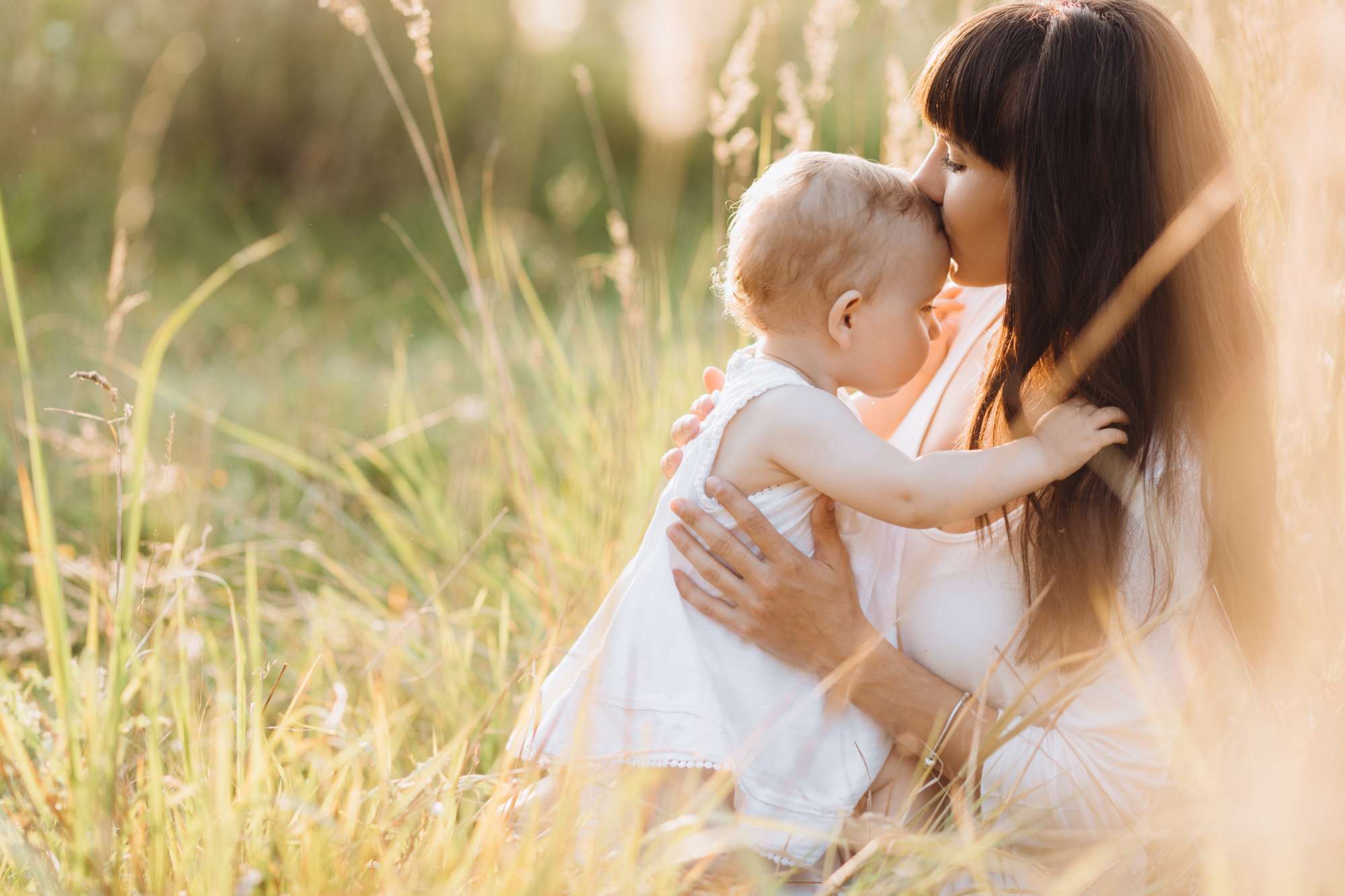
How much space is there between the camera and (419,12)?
171 centimetres

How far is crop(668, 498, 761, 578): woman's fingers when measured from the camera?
1.50 meters

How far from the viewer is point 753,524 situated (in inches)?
58.9

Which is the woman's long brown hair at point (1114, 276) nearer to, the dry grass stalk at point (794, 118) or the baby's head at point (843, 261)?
the baby's head at point (843, 261)

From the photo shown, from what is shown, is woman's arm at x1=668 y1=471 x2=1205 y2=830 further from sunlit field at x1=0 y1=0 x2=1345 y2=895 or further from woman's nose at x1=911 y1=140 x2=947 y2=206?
woman's nose at x1=911 y1=140 x2=947 y2=206

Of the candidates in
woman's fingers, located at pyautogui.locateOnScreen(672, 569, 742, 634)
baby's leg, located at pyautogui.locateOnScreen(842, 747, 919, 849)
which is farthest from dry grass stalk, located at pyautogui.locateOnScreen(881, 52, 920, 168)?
baby's leg, located at pyautogui.locateOnScreen(842, 747, 919, 849)

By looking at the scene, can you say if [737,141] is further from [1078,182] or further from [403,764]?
[403,764]

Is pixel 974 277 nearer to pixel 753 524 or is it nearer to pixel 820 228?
pixel 820 228

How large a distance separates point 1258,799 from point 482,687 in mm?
1285

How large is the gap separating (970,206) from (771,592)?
55 centimetres

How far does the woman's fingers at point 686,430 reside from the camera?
1672 mm

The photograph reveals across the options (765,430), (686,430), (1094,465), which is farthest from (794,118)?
(1094,465)

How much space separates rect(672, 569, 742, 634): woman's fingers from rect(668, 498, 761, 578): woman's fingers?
0.02 m

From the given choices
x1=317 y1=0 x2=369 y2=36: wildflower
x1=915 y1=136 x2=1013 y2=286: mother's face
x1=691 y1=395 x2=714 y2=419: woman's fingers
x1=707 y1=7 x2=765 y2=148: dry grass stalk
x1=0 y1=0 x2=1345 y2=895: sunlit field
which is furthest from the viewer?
x1=707 y1=7 x2=765 y2=148: dry grass stalk

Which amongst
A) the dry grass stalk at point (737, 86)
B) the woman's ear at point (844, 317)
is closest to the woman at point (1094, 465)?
the woman's ear at point (844, 317)
